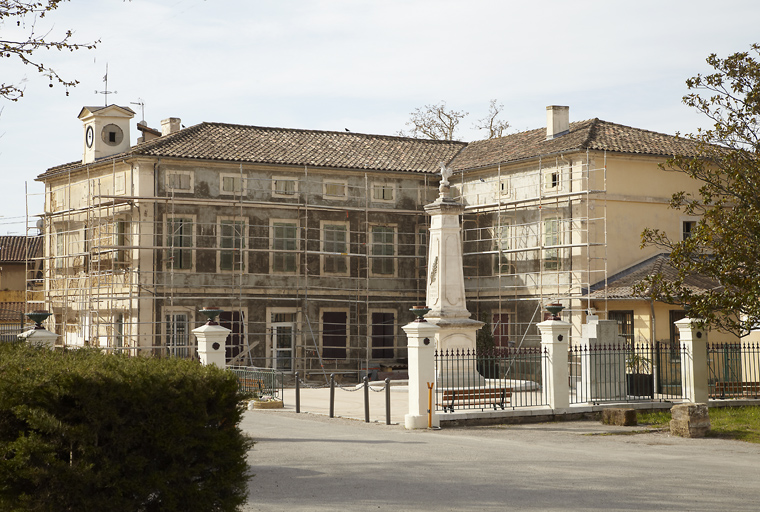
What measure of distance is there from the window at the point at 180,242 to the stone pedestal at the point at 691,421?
62.8 feet

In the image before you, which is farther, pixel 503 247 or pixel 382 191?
pixel 382 191

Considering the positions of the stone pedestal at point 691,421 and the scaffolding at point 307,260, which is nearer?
the stone pedestal at point 691,421

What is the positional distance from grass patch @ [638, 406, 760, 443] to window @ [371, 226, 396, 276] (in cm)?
1650

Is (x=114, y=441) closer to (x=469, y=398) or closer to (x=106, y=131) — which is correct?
(x=469, y=398)

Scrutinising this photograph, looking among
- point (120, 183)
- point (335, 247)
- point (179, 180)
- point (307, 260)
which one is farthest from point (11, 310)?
point (335, 247)

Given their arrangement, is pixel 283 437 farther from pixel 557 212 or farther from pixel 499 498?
pixel 557 212

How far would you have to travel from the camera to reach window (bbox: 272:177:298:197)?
1278 inches

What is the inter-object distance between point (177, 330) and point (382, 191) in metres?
8.97

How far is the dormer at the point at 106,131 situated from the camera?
34.6 m

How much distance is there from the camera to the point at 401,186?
34.4 meters

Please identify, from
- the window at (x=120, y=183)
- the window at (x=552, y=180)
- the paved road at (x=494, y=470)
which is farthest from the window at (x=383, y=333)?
the paved road at (x=494, y=470)

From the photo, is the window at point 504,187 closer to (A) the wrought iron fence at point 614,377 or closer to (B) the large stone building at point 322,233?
(B) the large stone building at point 322,233

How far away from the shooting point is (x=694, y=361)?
62.1 feet

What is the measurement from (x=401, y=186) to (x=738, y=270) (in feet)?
64.2
